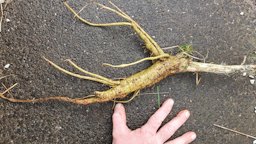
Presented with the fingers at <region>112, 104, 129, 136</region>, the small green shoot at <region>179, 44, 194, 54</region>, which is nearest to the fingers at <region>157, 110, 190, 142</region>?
the fingers at <region>112, 104, 129, 136</region>

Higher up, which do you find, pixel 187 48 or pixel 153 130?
pixel 187 48

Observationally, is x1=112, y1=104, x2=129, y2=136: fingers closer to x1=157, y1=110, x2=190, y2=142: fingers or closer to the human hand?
the human hand

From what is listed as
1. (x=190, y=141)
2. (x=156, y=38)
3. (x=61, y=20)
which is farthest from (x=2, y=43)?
(x=190, y=141)

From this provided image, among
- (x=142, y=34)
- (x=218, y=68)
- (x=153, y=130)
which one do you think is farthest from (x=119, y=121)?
(x=218, y=68)

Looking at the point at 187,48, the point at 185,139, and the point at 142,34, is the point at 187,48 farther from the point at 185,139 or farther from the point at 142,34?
the point at 185,139

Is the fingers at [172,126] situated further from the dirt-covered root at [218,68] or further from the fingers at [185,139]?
the dirt-covered root at [218,68]

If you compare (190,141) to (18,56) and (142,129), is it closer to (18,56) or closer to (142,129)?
(142,129)

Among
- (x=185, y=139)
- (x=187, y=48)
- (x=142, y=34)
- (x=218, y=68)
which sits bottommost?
(x=185, y=139)

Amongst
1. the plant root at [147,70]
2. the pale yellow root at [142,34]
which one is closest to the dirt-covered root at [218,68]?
the plant root at [147,70]
